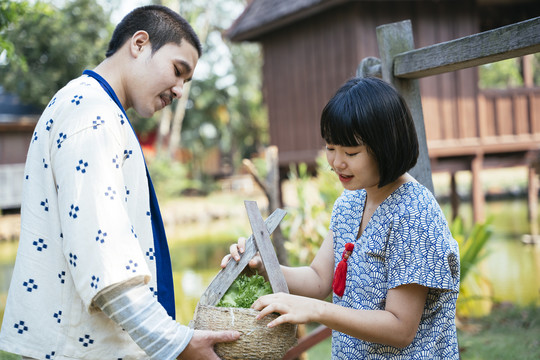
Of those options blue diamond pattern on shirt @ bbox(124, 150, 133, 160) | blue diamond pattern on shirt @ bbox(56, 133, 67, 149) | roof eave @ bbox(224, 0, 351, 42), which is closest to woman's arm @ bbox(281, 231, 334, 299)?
blue diamond pattern on shirt @ bbox(124, 150, 133, 160)

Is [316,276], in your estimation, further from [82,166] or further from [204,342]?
[82,166]

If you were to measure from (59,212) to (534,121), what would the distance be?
11092 millimetres

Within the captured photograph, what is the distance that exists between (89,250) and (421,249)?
103 cm

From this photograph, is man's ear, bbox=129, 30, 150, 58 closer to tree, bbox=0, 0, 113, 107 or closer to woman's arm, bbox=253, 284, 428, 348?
woman's arm, bbox=253, 284, 428, 348

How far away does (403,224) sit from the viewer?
1805 mm

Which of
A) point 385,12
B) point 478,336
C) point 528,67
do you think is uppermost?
point 385,12

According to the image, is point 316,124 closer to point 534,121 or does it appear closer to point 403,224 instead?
point 534,121

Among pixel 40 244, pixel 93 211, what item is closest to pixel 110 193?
pixel 93 211

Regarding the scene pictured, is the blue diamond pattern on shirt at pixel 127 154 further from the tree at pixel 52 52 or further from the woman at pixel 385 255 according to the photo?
the tree at pixel 52 52

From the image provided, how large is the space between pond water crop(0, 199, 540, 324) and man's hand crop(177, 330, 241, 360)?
5.38m

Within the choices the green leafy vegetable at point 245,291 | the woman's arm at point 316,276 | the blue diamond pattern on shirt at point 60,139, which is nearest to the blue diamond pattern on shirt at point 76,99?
the blue diamond pattern on shirt at point 60,139

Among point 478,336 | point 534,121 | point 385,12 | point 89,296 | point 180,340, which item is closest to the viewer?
point 89,296

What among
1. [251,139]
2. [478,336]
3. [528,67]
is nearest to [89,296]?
[478,336]

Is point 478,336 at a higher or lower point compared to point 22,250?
lower
